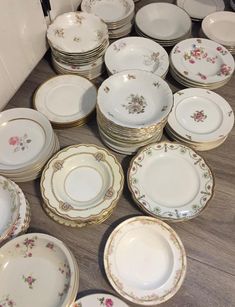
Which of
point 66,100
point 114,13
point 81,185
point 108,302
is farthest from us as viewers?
point 114,13

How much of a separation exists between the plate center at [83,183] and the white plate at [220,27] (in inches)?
22.3

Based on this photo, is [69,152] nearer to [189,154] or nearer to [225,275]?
[189,154]

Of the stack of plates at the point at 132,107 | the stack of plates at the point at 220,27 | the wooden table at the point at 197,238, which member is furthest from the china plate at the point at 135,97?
the stack of plates at the point at 220,27

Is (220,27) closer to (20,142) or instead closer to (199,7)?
(199,7)

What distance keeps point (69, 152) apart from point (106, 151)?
9 centimetres

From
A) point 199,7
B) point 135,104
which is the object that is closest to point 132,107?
point 135,104

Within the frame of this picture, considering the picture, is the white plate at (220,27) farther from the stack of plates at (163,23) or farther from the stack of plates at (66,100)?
the stack of plates at (66,100)

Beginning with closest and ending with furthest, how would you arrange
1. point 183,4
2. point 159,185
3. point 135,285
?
1. point 135,285
2. point 159,185
3. point 183,4

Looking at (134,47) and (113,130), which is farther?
(134,47)

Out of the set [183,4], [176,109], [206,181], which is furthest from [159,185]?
[183,4]

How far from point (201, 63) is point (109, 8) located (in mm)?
345

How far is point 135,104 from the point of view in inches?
31.3

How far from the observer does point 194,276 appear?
0.66m

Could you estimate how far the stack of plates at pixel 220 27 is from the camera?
98 centimetres
